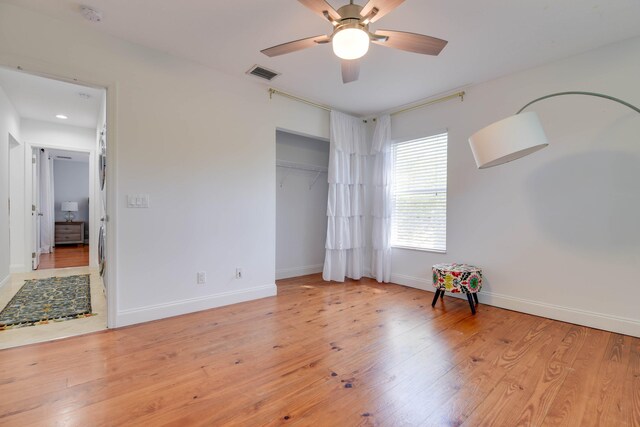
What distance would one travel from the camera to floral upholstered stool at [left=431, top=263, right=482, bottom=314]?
317cm

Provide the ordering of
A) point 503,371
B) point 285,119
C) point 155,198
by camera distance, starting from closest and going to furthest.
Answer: point 503,371, point 155,198, point 285,119

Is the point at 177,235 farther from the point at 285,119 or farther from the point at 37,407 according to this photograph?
the point at 285,119

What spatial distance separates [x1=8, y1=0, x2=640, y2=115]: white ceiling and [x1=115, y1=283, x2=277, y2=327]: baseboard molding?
2.49 m

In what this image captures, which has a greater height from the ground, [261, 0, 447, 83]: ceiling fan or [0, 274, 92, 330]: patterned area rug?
[261, 0, 447, 83]: ceiling fan

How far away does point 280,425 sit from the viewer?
4.85 ft

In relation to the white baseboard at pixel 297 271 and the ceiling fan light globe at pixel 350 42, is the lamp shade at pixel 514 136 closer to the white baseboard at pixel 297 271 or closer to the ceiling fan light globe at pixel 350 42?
the ceiling fan light globe at pixel 350 42

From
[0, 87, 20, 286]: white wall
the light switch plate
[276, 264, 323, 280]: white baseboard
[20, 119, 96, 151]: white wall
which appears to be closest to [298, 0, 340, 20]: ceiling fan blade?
the light switch plate

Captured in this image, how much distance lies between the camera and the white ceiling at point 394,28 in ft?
7.21

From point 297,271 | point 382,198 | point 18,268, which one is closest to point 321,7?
point 382,198

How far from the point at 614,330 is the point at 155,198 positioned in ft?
14.5

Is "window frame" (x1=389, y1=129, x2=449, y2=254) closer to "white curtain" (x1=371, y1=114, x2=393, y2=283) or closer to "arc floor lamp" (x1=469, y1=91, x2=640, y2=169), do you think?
"white curtain" (x1=371, y1=114, x2=393, y2=283)

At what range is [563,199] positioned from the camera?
2914 mm

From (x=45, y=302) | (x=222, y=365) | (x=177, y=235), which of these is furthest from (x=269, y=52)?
(x=45, y=302)

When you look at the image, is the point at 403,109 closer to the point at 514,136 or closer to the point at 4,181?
the point at 514,136
